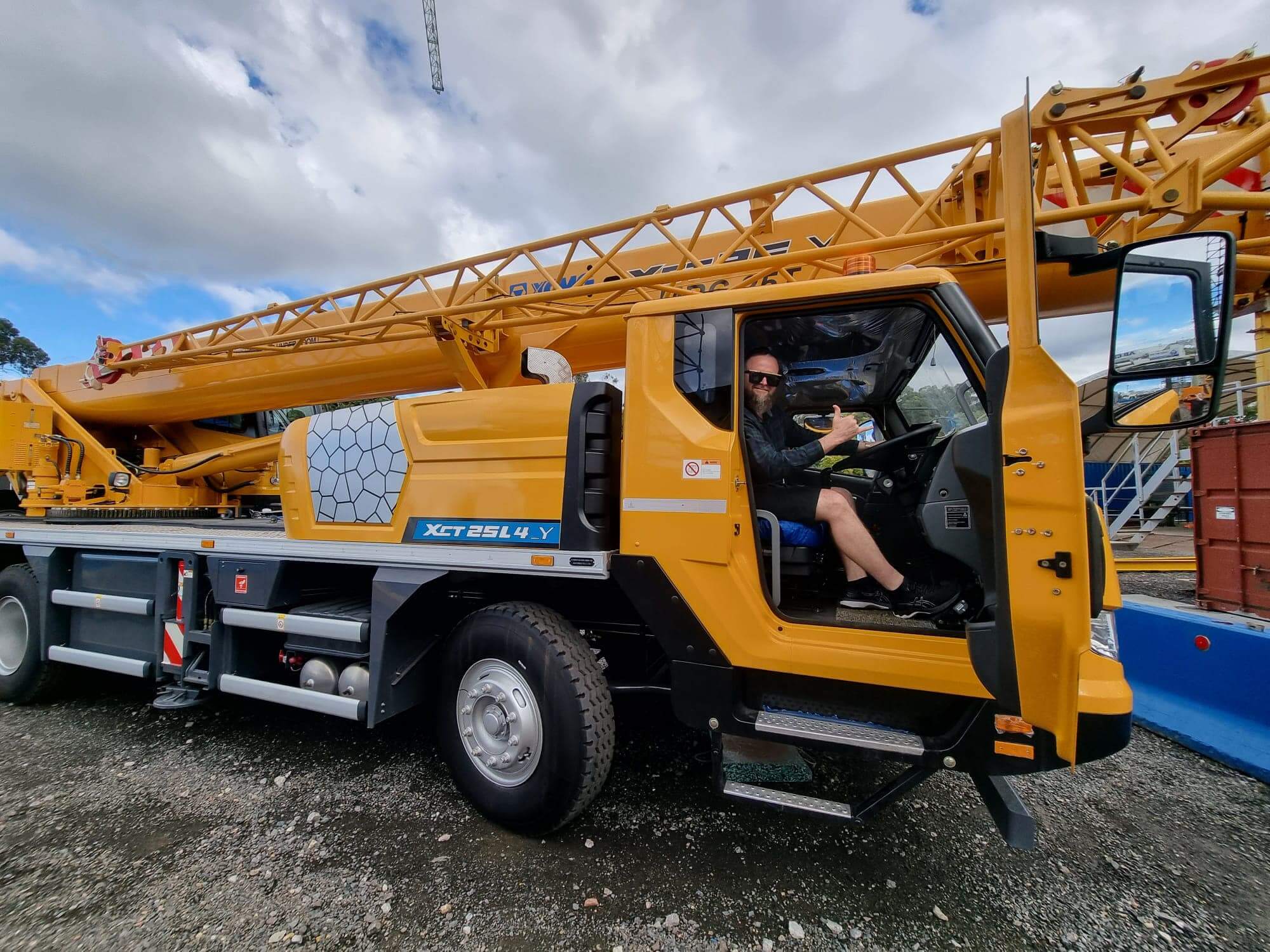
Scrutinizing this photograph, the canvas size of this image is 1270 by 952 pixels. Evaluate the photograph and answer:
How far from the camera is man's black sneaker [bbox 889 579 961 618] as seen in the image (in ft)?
7.38

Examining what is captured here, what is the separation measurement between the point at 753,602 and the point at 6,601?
5.62 meters

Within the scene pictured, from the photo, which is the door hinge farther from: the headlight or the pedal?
the pedal

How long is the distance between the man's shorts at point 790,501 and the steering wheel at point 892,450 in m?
0.80

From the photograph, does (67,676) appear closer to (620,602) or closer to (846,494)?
(620,602)

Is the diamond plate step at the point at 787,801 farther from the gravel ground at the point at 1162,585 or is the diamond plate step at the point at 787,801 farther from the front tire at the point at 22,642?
the gravel ground at the point at 1162,585

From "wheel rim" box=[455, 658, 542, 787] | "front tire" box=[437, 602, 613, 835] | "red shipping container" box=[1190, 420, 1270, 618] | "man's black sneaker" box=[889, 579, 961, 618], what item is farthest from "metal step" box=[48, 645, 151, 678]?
"red shipping container" box=[1190, 420, 1270, 618]

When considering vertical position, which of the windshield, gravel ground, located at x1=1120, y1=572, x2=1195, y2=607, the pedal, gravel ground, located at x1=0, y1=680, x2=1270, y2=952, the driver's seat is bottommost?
Answer: gravel ground, located at x1=0, y1=680, x2=1270, y2=952

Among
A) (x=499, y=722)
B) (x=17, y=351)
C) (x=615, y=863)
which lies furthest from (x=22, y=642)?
(x=17, y=351)

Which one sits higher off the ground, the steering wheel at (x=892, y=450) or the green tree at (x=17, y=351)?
the green tree at (x=17, y=351)

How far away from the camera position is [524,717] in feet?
8.26

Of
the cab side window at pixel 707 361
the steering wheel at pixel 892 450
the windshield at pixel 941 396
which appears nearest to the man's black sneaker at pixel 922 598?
the windshield at pixel 941 396

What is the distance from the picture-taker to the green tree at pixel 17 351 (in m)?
41.9

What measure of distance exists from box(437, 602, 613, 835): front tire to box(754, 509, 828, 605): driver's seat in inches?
35.8

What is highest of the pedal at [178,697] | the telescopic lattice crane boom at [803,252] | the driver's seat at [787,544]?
the telescopic lattice crane boom at [803,252]
